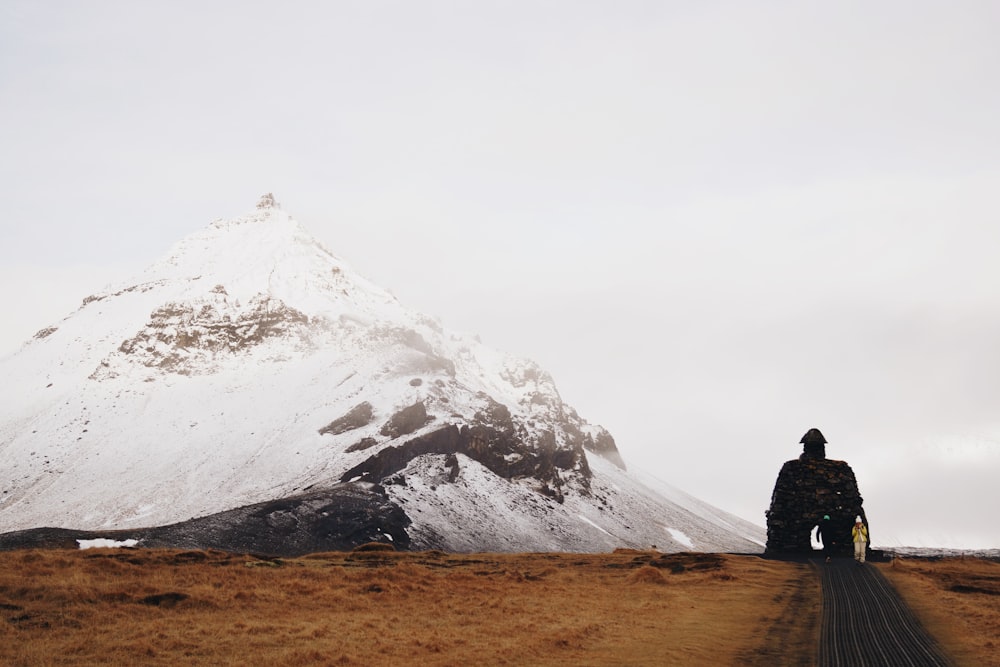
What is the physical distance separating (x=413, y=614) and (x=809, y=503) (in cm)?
3997

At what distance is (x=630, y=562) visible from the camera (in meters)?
50.1

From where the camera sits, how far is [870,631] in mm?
24172

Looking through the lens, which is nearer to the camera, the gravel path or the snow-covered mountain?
the gravel path

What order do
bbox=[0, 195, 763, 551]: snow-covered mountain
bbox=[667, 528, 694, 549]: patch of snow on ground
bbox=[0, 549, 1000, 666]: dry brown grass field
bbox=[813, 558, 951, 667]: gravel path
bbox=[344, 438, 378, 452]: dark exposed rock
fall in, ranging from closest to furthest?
bbox=[813, 558, 951, 667]: gravel path, bbox=[0, 549, 1000, 666]: dry brown grass field, bbox=[0, 195, 763, 551]: snow-covered mountain, bbox=[344, 438, 378, 452]: dark exposed rock, bbox=[667, 528, 694, 549]: patch of snow on ground

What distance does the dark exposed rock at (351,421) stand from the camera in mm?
151750

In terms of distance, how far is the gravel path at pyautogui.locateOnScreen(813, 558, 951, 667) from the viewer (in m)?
20.4

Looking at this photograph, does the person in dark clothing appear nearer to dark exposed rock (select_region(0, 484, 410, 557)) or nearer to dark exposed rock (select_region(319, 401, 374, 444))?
dark exposed rock (select_region(0, 484, 410, 557))

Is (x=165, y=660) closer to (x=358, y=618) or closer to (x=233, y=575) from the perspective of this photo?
(x=358, y=618)

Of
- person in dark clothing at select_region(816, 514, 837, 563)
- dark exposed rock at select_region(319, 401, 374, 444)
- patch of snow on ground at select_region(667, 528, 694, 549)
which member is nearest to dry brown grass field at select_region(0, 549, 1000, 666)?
person in dark clothing at select_region(816, 514, 837, 563)

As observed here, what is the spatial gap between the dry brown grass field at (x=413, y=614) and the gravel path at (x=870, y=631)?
70cm

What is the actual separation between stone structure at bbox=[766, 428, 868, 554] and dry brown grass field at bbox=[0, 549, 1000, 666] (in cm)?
1479

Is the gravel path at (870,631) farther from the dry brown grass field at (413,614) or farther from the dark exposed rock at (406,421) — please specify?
the dark exposed rock at (406,421)

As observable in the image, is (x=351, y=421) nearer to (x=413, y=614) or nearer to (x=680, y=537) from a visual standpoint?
(x=680, y=537)

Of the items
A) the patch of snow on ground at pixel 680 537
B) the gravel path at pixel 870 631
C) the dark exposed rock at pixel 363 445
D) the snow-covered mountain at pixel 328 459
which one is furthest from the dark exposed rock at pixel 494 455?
the gravel path at pixel 870 631
